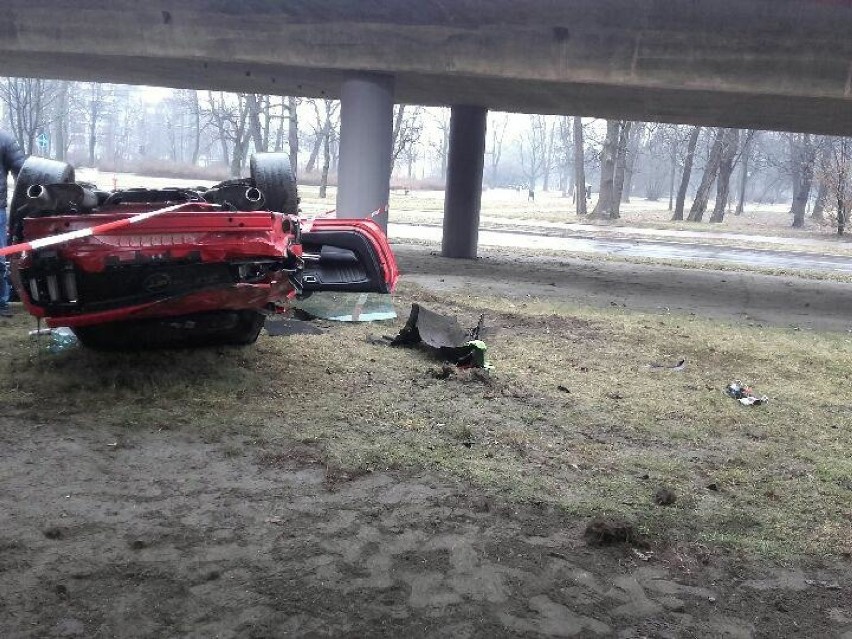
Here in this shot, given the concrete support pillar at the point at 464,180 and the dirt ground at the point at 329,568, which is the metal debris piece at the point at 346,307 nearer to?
the dirt ground at the point at 329,568

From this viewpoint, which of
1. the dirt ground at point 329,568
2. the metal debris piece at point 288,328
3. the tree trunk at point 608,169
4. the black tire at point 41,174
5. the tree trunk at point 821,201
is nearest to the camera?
the dirt ground at point 329,568

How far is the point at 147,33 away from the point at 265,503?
11791 millimetres

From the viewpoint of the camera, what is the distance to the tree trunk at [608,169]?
38781mm

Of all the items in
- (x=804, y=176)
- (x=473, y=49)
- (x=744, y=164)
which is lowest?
(x=804, y=176)

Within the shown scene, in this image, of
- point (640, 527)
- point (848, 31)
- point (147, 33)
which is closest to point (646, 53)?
point (848, 31)

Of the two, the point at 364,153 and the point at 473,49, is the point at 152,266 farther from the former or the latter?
the point at 364,153

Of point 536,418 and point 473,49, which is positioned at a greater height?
point 473,49

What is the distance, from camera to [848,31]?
11.7m

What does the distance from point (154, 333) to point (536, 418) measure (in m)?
2.80

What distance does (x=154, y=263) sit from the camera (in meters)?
5.28

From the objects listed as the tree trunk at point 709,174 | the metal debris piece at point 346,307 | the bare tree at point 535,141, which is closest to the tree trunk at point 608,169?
the tree trunk at point 709,174

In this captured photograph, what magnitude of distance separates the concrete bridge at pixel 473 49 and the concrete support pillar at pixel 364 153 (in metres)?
0.02

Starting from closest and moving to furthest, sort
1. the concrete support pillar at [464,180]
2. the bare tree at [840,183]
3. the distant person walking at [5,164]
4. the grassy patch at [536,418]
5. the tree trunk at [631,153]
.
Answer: the grassy patch at [536,418] < the distant person walking at [5,164] < the concrete support pillar at [464,180] < the bare tree at [840,183] < the tree trunk at [631,153]

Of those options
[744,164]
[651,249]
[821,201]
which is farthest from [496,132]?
[651,249]
